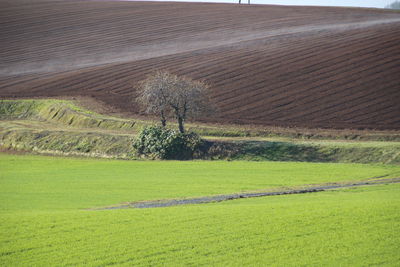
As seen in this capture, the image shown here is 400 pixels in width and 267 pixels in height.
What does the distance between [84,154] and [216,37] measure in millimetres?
40212

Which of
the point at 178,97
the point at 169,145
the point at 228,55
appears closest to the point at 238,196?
the point at 169,145

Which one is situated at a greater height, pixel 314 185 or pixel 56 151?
pixel 314 185

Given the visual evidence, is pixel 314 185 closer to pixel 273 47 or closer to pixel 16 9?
pixel 273 47

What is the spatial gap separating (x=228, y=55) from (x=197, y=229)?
50.2m

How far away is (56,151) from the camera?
137 feet

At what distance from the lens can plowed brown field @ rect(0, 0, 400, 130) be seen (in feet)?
155

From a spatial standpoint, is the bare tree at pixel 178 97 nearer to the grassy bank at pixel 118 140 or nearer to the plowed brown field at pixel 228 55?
the grassy bank at pixel 118 140

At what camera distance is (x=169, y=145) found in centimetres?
3812

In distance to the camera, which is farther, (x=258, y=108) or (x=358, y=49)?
(x=358, y=49)

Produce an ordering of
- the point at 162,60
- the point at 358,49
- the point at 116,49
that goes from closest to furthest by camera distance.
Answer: the point at 358,49, the point at 162,60, the point at 116,49

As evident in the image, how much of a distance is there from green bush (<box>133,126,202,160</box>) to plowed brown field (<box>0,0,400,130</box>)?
7371 millimetres

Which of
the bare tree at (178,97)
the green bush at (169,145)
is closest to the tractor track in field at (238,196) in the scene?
the green bush at (169,145)

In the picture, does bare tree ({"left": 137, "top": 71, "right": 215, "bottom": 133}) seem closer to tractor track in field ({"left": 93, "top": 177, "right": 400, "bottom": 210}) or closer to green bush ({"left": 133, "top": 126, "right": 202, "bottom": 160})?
green bush ({"left": 133, "top": 126, "right": 202, "bottom": 160})

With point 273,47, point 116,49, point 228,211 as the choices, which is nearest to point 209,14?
point 116,49
